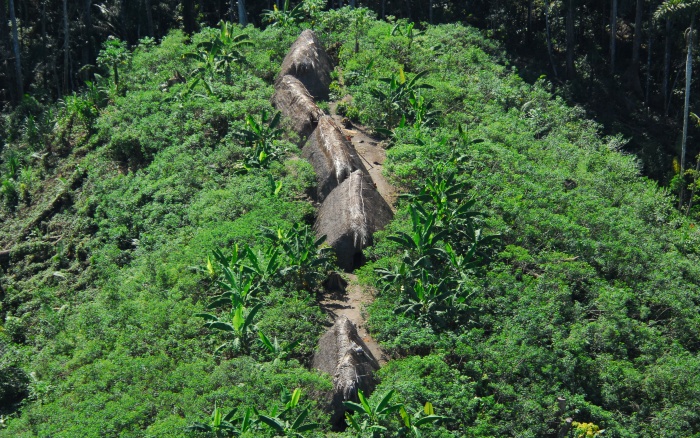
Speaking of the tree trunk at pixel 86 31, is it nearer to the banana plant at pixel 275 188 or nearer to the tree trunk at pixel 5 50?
the tree trunk at pixel 5 50

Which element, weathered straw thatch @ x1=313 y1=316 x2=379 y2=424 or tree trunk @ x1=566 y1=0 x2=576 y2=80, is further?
tree trunk @ x1=566 y1=0 x2=576 y2=80

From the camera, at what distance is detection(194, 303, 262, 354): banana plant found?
1431cm

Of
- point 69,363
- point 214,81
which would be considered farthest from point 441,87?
point 69,363

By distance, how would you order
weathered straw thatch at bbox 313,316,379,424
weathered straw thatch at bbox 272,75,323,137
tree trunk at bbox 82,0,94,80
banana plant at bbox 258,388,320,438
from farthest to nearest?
tree trunk at bbox 82,0,94,80, weathered straw thatch at bbox 272,75,323,137, weathered straw thatch at bbox 313,316,379,424, banana plant at bbox 258,388,320,438

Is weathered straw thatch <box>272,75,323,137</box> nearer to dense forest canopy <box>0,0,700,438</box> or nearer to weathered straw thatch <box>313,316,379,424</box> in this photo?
dense forest canopy <box>0,0,700,438</box>

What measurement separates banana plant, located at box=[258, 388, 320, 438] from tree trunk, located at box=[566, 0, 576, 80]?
81.5ft

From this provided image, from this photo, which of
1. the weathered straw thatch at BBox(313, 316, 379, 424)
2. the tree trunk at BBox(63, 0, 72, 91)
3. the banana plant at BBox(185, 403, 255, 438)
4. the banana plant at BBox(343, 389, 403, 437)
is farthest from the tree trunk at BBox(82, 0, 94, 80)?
the banana plant at BBox(343, 389, 403, 437)

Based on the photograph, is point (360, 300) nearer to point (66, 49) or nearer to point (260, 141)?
point (260, 141)

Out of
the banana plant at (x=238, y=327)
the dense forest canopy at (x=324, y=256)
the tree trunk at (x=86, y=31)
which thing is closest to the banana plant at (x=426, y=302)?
the dense forest canopy at (x=324, y=256)

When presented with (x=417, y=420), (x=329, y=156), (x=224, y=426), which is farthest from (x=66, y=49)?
(x=417, y=420)

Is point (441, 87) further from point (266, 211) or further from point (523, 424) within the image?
point (523, 424)

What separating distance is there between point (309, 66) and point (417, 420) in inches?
522

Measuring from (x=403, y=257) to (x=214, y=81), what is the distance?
10186 mm

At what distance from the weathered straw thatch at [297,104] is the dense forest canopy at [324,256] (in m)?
0.36
